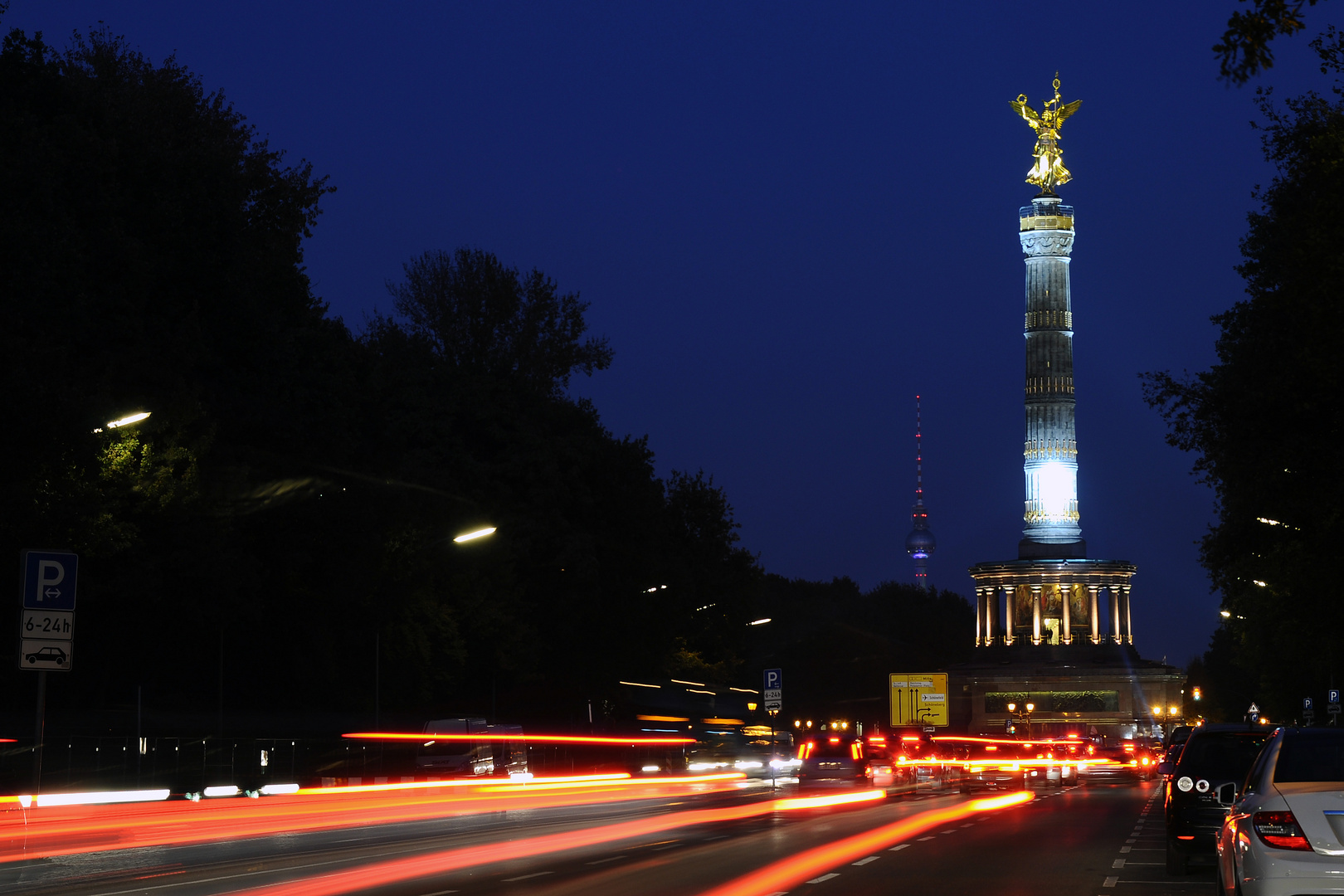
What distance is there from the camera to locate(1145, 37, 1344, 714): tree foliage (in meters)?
23.9

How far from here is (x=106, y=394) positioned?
3622 centimetres

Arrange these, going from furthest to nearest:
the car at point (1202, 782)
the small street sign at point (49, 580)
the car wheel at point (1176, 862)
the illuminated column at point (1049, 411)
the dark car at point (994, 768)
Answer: the illuminated column at point (1049, 411) < the dark car at point (994, 768) < the car wheel at point (1176, 862) < the car at point (1202, 782) < the small street sign at point (49, 580)

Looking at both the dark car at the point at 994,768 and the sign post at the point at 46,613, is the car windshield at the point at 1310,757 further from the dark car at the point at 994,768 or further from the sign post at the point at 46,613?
the dark car at the point at 994,768

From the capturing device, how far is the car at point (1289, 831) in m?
10.1

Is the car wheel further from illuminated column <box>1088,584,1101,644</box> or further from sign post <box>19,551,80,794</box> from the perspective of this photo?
illuminated column <box>1088,584,1101,644</box>

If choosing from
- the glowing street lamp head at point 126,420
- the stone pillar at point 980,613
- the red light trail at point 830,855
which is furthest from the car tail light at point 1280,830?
the stone pillar at point 980,613

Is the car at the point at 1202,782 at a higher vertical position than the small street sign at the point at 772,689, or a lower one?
lower

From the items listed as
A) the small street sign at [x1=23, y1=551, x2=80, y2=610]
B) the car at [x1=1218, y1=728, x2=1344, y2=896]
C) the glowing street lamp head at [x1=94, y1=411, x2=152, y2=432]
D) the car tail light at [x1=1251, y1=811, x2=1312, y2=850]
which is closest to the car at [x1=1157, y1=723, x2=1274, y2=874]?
the car at [x1=1218, y1=728, x2=1344, y2=896]

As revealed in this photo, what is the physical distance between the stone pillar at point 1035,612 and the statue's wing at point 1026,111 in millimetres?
31420

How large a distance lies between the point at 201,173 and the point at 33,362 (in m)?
14.3

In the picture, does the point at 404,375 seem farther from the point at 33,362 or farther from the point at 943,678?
the point at 33,362

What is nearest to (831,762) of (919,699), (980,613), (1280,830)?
(919,699)

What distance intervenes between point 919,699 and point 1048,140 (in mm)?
56726

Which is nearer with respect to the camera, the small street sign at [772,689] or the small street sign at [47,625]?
the small street sign at [47,625]
